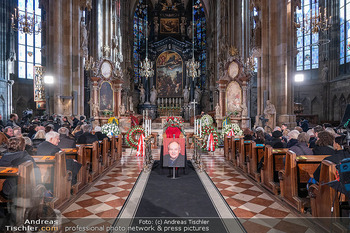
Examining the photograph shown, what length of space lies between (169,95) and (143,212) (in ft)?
91.7

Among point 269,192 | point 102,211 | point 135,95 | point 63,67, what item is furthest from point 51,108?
point 135,95

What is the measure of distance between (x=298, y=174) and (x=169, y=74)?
93.9 feet

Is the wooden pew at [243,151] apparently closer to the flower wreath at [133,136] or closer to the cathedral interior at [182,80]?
the cathedral interior at [182,80]

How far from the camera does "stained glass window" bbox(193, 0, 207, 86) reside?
107ft

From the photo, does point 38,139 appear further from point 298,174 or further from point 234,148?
point 234,148

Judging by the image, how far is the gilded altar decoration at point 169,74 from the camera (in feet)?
105

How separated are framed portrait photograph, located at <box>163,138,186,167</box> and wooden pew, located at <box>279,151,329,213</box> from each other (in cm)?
278

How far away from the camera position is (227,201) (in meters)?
4.98

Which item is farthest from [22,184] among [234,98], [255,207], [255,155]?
[234,98]

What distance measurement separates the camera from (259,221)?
404 cm

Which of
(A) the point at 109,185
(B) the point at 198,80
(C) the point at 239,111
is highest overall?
(B) the point at 198,80

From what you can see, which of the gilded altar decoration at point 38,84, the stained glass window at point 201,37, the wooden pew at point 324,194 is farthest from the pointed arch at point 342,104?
the gilded altar decoration at point 38,84

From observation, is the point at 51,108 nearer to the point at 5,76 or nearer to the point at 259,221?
the point at 5,76

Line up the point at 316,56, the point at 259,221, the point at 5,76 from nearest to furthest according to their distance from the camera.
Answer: the point at 259,221, the point at 5,76, the point at 316,56
